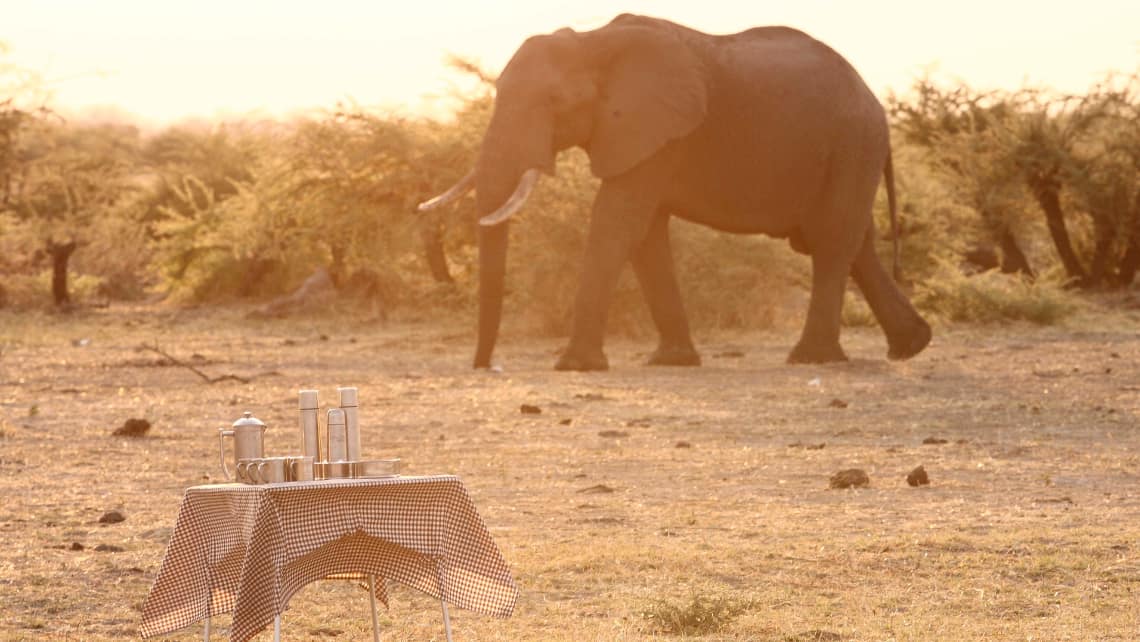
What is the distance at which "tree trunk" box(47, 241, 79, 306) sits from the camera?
109ft

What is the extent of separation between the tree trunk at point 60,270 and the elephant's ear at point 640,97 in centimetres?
1723

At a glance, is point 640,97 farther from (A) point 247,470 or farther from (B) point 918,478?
(A) point 247,470

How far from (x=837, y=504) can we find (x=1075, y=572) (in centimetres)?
218

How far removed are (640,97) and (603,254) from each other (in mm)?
1562

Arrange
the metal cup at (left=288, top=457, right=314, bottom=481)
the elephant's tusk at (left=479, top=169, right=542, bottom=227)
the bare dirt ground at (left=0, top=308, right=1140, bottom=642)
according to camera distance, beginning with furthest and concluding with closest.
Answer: the elephant's tusk at (left=479, top=169, right=542, bottom=227), the bare dirt ground at (left=0, top=308, right=1140, bottom=642), the metal cup at (left=288, top=457, right=314, bottom=481)

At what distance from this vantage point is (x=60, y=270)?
3366cm

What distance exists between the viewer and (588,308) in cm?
1848

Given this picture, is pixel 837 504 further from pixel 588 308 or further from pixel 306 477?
pixel 588 308

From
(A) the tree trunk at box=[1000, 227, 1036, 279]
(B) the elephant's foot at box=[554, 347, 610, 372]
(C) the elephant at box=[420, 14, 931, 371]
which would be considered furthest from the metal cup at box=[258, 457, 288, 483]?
(A) the tree trunk at box=[1000, 227, 1036, 279]

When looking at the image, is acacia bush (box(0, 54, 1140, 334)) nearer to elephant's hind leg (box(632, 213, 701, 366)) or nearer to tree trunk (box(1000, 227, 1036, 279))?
tree trunk (box(1000, 227, 1036, 279))

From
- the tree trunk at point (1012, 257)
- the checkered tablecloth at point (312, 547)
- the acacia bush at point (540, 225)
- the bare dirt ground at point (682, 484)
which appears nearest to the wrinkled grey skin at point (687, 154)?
the bare dirt ground at point (682, 484)

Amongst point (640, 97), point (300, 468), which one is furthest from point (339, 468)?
point (640, 97)

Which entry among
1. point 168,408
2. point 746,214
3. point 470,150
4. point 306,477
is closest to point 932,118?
point 470,150

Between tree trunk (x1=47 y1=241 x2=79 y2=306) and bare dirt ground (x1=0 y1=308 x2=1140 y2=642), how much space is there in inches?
464
